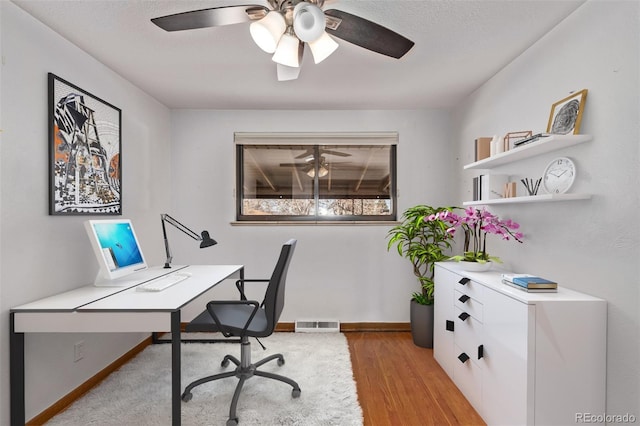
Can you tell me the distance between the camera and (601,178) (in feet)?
5.31

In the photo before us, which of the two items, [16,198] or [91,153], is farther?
[91,153]

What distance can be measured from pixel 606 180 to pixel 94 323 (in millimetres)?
2688

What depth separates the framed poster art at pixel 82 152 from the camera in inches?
79.4

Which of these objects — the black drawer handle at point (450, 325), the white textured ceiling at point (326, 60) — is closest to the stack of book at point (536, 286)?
the black drawer handle at point (450, 325)

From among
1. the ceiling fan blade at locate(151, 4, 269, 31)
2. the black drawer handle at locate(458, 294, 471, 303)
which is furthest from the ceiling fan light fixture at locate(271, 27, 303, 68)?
the black drawer handle at locate(458, 294, 471, 303)

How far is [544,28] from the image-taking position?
1967mm

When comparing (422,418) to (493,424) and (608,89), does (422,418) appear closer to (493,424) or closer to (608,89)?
(493,424)

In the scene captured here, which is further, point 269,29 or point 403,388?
point 403,388

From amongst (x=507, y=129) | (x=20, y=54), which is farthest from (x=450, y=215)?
(x=20, y=54)

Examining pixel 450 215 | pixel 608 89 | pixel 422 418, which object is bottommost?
pixel 422 418

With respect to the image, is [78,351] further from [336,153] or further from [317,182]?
[336,153]

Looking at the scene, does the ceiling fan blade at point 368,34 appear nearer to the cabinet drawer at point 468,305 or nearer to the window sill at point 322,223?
the cabinet drawer at point 468,305

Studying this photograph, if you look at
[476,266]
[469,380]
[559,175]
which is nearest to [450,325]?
[469,380]

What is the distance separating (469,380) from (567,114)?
1.74m
